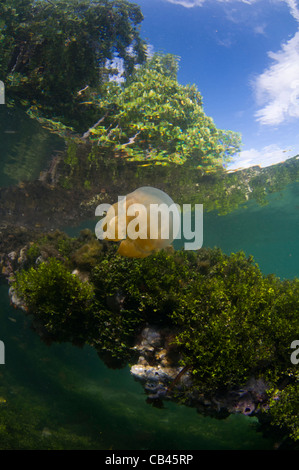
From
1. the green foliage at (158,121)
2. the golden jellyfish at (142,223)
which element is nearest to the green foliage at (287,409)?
the golden jellyfish at (142,223)

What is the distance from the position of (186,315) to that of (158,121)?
944cm

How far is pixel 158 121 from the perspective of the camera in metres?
11.5

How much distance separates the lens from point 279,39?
383 inches

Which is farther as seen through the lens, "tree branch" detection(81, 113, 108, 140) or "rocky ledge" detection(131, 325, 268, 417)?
"tree branch" detection(81, 113, 108, 140)

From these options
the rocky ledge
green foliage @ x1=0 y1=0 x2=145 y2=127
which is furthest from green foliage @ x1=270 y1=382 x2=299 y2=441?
green foliage @ x1=0 y1=0 x2=145 y2=127

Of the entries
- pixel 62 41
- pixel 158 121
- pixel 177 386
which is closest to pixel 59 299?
pixel 177 386

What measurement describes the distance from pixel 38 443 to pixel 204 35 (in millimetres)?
15767

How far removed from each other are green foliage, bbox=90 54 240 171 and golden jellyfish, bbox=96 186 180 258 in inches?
282

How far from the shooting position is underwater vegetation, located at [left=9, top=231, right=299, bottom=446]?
4.52 meters

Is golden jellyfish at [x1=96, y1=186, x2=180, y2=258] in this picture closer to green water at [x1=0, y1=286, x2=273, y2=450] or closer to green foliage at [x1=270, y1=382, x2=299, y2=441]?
green foliage at [x1=270, y1=382, x2=299, y2=441]

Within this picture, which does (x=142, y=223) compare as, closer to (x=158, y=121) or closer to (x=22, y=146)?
(x=158, y=121)

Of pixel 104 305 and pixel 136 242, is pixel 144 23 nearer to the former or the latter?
pixel 136 242

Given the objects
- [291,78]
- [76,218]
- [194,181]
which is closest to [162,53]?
[291,78]

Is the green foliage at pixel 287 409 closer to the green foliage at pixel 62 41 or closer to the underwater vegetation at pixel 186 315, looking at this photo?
the underwater vegetation at pixel 186 315
